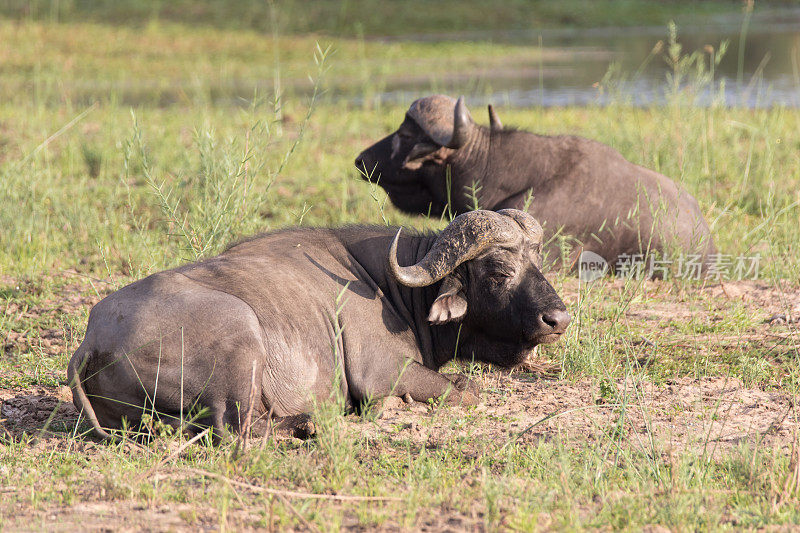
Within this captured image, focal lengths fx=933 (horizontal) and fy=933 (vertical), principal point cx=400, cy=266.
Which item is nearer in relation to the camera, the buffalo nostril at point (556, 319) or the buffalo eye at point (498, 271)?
the buffalo nostril at point (556, 319)

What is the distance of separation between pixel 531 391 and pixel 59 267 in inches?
150

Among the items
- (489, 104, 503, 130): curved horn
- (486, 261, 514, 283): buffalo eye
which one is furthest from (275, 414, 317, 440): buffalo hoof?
(489, 104, 503, 130): curved horn

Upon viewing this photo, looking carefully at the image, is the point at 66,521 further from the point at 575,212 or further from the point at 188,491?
the point at 575,212

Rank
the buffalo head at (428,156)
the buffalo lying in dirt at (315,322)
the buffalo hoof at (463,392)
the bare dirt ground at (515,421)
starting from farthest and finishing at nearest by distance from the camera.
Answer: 1. the buffalo head at (428,156)
2. the buffalo hoof at (463,392)
3. the buffalo lying in dirt at (315,322)
4. the bare dirt ground at (515,421)

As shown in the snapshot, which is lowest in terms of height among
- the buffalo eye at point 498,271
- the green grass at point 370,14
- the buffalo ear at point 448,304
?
the buffalo ear at point 448,304

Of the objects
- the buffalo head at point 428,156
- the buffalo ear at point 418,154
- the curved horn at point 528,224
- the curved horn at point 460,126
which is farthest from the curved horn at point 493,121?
the curved horn at point 528,224

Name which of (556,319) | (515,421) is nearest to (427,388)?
(515,421)

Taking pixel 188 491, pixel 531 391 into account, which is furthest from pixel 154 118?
pixel 188 491

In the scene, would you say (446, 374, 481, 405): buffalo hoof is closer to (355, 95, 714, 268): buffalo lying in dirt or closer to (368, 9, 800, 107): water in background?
(355, 95, 714, 268): buffalo lying in dirt

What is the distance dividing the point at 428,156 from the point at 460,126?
0.45 meters

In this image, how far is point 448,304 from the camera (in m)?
4.71

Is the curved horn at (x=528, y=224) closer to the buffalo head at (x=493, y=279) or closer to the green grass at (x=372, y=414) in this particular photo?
the buffalo head at (x=493, y=279)

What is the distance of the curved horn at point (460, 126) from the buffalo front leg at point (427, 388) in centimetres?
279

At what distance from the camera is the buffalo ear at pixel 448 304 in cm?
466
